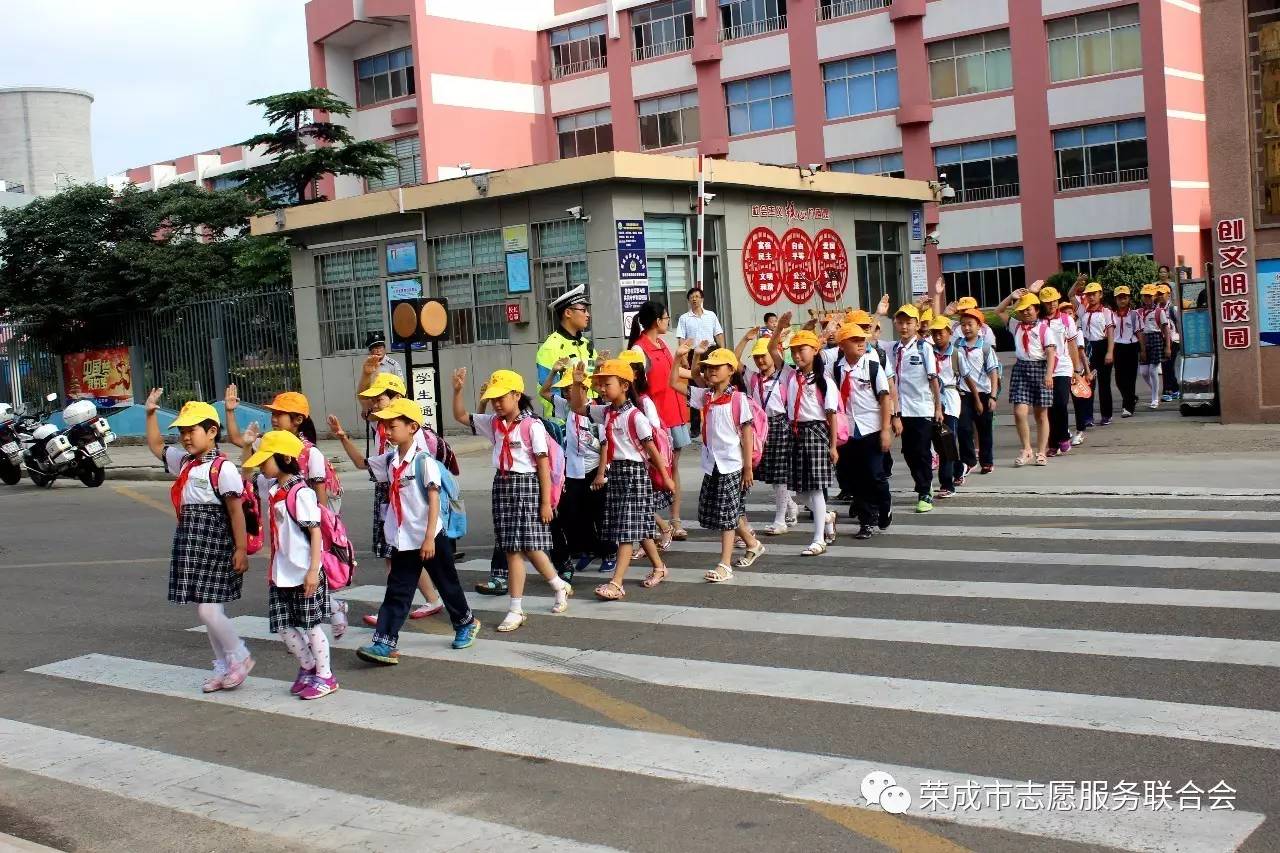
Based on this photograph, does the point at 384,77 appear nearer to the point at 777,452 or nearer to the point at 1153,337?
the point at 1153,337

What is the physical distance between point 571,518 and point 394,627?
2.52 meters

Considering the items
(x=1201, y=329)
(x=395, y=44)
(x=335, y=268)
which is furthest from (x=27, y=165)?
(x=1201, y=329)

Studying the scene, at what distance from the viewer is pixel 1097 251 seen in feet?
129

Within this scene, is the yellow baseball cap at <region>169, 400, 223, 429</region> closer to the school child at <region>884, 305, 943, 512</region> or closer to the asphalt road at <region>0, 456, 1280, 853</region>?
the asphalt road at <region>0, 456, 1280, 853</region>

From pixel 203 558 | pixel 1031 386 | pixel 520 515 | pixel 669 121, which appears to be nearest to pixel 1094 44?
pixel 669 121

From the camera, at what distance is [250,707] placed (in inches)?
276

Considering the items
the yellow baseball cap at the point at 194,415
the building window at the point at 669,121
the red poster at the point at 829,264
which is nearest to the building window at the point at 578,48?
the building window at the point at 669,121

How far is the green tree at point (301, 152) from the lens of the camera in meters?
36.9

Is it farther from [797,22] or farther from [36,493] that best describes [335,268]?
[797,22]

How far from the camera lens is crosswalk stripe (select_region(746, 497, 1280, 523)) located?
10.3 m

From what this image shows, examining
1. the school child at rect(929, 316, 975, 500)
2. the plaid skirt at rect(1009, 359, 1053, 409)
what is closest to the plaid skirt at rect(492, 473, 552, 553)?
the school child at rect(929, 316, 975, 500)

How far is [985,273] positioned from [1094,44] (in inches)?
297

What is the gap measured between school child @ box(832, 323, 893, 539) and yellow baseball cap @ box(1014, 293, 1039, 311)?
3742 mm

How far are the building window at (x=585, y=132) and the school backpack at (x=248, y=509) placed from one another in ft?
141
